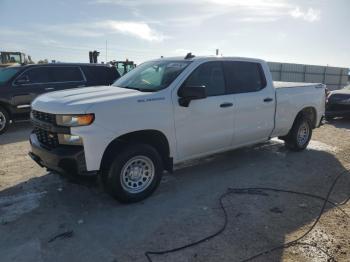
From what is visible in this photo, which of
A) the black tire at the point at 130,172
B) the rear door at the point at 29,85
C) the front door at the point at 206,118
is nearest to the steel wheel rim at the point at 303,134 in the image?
the front door at the point at 206,118

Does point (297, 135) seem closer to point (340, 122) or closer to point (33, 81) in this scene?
point (340, 122)

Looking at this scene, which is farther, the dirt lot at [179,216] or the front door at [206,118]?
the front door at [206,118]

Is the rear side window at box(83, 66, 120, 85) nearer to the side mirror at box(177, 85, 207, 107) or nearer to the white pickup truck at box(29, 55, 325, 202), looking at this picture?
the white pickup truck at box(29, 55, 325, 202)

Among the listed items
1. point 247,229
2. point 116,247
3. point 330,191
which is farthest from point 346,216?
point 116,247

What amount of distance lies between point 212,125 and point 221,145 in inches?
18.5

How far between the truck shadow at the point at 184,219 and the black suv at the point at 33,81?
15.0 feet

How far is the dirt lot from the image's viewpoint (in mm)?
3531

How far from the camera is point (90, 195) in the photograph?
4.91m

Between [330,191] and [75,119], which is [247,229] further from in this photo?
[75,119]

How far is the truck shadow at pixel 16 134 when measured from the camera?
8.35m

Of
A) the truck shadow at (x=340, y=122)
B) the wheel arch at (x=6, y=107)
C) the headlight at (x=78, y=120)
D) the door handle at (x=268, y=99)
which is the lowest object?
the truck shadow at (x=340, y=122)

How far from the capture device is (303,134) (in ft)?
24.4

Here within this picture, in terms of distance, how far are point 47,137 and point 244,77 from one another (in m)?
3.33

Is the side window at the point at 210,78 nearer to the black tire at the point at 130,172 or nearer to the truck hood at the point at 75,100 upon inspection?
the truck hood at the point at 75,100
